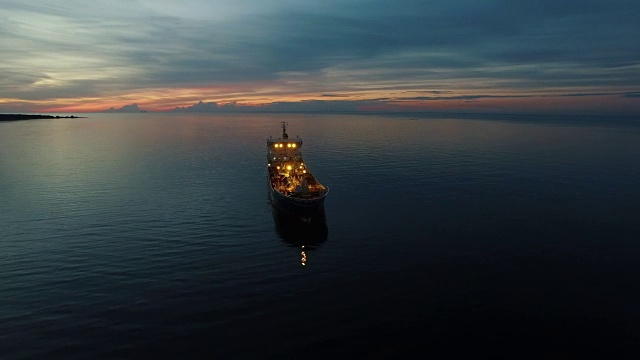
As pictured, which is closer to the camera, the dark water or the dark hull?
the dark water

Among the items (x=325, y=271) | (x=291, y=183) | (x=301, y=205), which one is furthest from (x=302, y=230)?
(x=291, y=183)

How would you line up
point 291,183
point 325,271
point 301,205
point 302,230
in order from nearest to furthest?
point 325,271
point 302,230
point 301,205
point 291,183

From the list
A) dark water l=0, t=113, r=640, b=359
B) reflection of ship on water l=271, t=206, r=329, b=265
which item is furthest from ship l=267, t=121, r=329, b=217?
dark water l=0, t=113, r=640, b=359

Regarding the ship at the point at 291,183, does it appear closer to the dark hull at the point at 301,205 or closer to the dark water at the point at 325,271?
the dark hull at the point at 301,205

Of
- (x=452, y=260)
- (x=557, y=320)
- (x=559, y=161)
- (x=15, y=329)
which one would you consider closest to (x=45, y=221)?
(x=15, y=329)

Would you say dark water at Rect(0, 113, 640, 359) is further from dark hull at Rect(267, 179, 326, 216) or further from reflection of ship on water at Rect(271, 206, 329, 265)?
dark hull at Rect(267, 179, 326, 216)

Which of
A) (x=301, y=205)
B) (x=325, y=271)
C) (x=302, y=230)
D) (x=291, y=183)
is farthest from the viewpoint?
(x=291, y=183)

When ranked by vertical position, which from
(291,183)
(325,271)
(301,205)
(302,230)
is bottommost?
(325,271)

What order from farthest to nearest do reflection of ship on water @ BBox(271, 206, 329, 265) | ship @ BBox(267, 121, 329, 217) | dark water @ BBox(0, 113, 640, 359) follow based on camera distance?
ship @ BBox(267, 121, 329, 217)
reflection of ship on water @ BBox(271, 206, 329, 265)
dark water @ BBox(0, 113, 640, 359)

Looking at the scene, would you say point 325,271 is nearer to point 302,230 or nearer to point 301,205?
point 302,230
